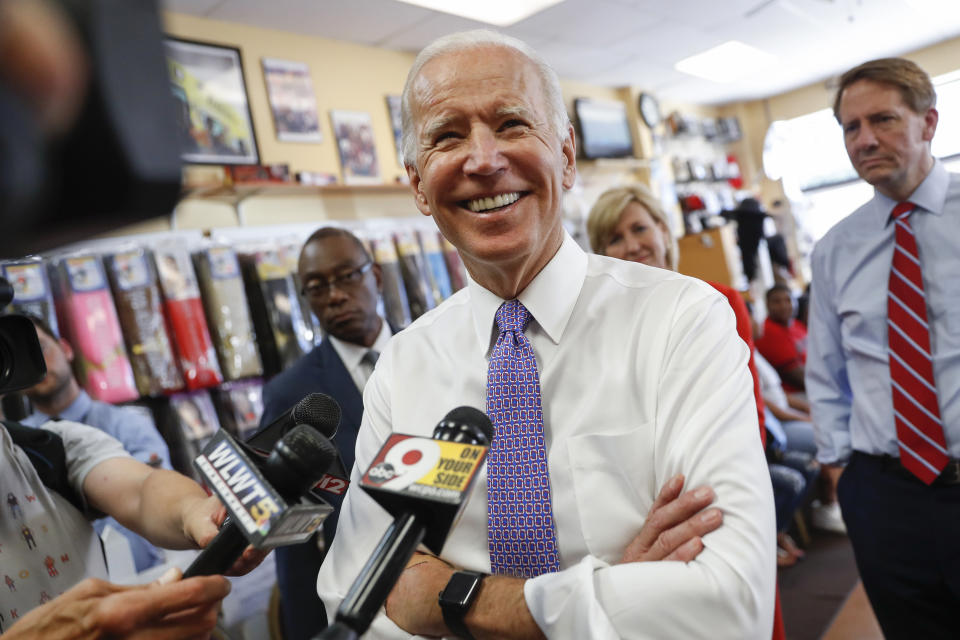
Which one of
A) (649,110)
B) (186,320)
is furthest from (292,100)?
(649,110)

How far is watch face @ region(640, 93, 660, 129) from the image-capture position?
23.2 feet

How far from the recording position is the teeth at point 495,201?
1.11 meters

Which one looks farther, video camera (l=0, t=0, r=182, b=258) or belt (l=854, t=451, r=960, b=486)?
belt (l=854, t=451, r=960, b=486)

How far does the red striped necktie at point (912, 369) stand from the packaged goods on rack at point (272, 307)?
2403mm

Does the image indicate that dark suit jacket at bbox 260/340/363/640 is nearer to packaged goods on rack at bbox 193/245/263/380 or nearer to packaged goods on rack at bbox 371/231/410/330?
packaged goods on rack at bbox 193/245/263/380

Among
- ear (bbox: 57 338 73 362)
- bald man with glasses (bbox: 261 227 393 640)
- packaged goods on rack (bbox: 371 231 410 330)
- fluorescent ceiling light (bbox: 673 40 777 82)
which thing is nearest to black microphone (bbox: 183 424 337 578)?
bald man with glasses (bbox: 261 227 393 640)

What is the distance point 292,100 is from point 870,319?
348 cm

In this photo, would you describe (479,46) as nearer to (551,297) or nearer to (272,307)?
(551,297)

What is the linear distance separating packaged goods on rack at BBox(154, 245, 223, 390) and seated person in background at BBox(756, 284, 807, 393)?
3.79m

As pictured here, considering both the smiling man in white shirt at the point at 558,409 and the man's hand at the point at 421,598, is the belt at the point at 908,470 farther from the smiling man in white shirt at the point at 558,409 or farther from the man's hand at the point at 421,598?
the man's hand at the point at 421,598

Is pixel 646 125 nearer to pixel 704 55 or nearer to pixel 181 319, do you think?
pixel 704 55

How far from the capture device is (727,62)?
6895 mm

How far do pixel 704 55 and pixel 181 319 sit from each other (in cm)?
566

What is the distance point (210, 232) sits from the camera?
10.9 ft
